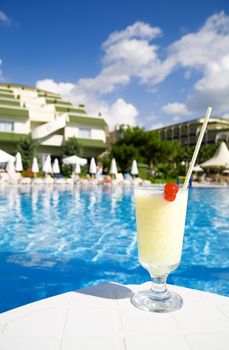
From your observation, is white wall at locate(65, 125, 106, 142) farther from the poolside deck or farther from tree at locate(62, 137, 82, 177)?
the poolside deck

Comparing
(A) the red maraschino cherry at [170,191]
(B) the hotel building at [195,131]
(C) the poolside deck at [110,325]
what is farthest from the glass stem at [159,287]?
(B) the hotel building at [195,131]

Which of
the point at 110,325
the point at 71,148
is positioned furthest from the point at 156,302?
the point at 71,148

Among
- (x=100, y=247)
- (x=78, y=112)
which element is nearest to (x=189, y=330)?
(x=100, y=247)

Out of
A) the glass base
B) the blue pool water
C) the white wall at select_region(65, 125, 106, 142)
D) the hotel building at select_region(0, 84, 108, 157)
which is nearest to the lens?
the glass base

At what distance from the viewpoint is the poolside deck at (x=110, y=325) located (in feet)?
4.54

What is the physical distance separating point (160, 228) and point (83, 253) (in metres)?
4.33

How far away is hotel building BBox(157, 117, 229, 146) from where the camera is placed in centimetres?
7075

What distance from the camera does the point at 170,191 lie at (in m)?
1.75

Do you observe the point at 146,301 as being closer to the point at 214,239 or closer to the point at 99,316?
the point at 99,316

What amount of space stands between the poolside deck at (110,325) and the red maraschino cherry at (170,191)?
62 centimetres

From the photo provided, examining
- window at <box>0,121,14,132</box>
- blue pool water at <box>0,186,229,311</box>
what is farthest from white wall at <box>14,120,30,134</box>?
blue pool water at <box>0,186,229,311</box>

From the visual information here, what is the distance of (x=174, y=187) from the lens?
1744 millimetres

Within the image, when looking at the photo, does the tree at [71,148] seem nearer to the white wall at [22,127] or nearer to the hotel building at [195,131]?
the white wall at [22,127]

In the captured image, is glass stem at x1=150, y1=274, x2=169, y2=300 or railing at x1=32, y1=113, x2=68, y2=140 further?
railing at x1=32, y1=113, x2=68, y2=140
